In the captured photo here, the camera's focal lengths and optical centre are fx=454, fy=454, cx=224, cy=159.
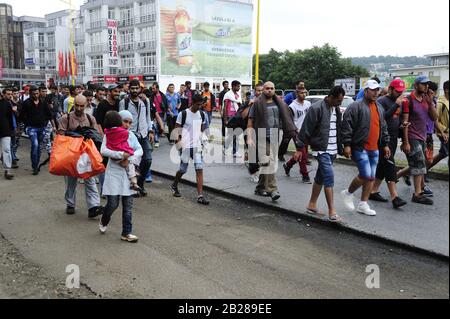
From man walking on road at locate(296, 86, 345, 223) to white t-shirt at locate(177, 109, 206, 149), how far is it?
1.94 meters

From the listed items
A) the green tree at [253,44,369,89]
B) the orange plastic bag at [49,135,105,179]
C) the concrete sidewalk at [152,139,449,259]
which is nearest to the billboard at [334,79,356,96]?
the concrete sidewalk at [152,139,449,259]

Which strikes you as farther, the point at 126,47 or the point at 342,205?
the point at 126,47

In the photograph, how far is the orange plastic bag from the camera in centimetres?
613

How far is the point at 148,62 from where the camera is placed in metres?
59.1

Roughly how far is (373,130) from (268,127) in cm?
160

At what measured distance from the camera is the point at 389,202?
22.9 ft

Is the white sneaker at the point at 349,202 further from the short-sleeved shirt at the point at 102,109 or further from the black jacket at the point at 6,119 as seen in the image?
the black jacket at the point at 6,119

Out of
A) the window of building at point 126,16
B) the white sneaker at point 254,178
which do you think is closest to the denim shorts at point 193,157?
the white sneaker at point 254,178

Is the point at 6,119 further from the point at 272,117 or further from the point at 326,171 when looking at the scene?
the point at 326,171

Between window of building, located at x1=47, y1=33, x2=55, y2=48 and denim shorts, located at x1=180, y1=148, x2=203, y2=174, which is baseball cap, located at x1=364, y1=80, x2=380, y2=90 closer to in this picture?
denim shorts, located at x1=180, y1=148, x2=203, y2=174

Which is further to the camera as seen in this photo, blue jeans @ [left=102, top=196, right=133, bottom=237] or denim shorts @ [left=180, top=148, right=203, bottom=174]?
denim shorts @ [left=180, top=148, right=203, bottom=174]

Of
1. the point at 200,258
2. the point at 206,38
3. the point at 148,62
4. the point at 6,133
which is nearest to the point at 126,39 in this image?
the point at 148,62

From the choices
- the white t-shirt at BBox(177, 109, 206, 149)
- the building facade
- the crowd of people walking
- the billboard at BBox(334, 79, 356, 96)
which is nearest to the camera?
the crowd of people walking

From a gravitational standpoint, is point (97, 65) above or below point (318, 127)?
above
